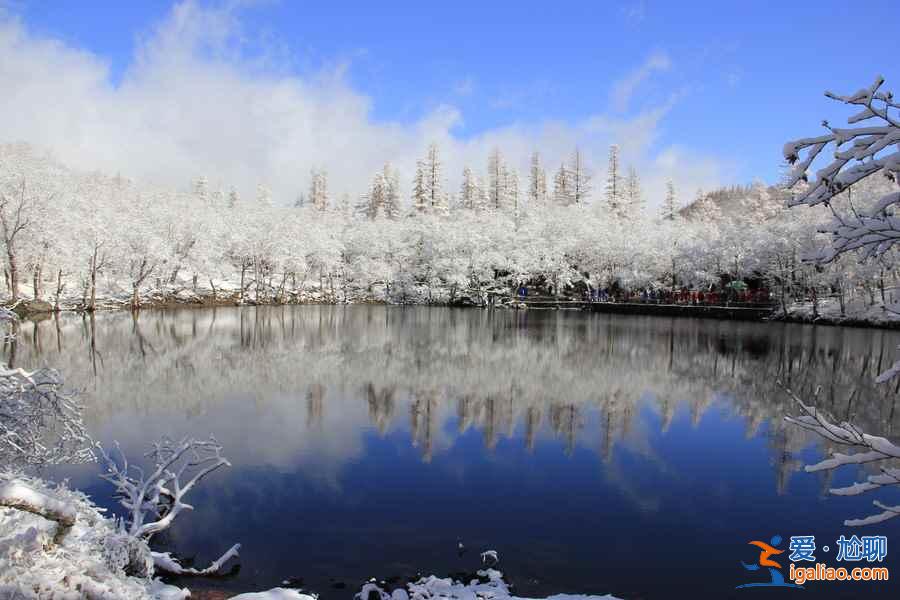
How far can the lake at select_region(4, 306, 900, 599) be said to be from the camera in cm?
788

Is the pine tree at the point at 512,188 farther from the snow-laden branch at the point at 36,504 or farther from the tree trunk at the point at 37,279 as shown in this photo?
the snow-laden branch at the point at 36,504

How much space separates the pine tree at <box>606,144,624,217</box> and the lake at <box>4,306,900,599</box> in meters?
66.1

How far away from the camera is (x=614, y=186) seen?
310 feet

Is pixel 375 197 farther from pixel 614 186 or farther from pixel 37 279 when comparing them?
pixel 37 279

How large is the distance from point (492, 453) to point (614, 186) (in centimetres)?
8832

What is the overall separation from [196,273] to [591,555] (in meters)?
59.1

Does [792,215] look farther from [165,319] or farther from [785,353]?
[165,319]

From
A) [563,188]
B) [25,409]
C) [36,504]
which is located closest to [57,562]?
[36,504]

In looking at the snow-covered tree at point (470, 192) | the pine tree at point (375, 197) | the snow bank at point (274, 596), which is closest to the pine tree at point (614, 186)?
the snow-covered tree at point (470, 192)

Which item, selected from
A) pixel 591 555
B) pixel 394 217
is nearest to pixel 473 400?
pixel 591 555

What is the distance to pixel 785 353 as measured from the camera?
27.5 m

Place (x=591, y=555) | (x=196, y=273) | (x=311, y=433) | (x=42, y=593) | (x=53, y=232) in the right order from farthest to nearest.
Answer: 1. (x=196, y=273)
2. (x=53, y=232)
3. (x=311, y=433)
4. (x=591, y=555)
5. (x=42, y=593)

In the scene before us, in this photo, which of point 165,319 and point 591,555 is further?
point 165,319

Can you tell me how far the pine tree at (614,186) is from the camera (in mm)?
92375
